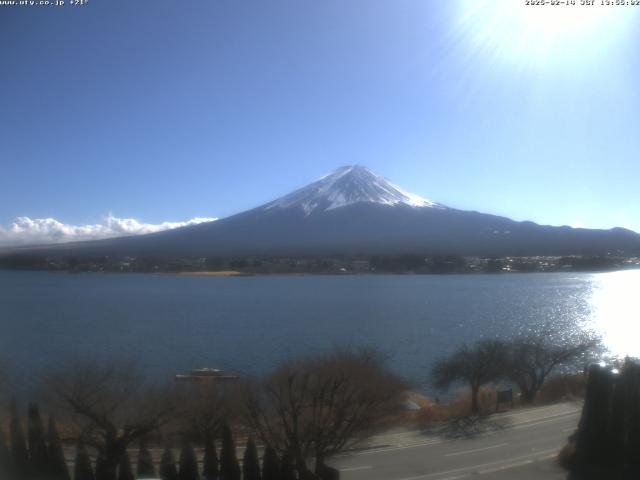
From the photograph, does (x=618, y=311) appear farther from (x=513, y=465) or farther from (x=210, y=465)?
(x=210, y=465)

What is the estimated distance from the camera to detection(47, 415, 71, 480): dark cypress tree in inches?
151

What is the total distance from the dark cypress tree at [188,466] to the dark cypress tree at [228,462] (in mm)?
Answer: 176

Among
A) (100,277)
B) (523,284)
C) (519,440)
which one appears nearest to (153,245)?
(100,277)

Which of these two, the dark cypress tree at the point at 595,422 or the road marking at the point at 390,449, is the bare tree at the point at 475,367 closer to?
the road marking at the point at 390,449

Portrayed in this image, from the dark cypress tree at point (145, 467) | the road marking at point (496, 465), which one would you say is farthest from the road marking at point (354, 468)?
the dark cypress tree at point (145, 467)

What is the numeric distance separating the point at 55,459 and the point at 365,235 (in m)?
30.6

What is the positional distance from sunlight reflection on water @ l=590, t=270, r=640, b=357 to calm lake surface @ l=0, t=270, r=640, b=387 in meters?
0.05

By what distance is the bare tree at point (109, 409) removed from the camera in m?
4.16

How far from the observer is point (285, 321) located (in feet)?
45.4

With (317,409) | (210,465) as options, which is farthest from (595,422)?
(210,465)

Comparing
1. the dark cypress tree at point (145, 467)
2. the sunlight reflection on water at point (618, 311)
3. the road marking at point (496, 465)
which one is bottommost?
the sunlight reflection on water at point (618, 311)

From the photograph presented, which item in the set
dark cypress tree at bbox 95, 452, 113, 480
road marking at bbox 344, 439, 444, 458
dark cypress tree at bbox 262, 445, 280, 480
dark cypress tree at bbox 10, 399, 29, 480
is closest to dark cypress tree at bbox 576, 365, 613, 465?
road marking at bbox 344, 439, 444, 458

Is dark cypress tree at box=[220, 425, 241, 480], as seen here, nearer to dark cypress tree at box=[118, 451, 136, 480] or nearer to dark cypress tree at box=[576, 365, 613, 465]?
dark cypress tree at box=[118, 451, 136, 480]

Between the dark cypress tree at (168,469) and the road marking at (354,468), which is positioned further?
the road marking at (354,468)
